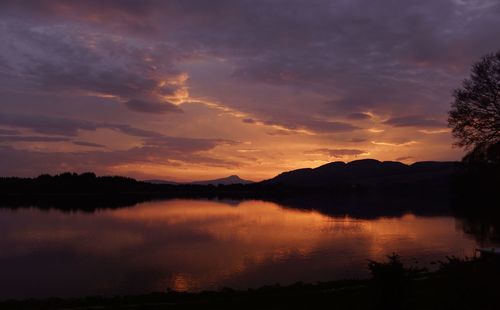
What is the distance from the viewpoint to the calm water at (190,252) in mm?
32719

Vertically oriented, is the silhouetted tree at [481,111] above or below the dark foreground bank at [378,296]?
above

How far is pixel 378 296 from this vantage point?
414 inches

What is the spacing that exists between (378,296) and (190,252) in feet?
122

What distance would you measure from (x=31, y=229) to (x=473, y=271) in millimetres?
65769

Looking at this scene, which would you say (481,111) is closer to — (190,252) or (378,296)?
(378,296)

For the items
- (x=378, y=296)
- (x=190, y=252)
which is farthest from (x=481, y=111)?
(x=190, y=252)

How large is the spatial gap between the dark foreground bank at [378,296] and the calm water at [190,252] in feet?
19.8

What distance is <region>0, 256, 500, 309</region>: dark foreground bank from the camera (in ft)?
34.1

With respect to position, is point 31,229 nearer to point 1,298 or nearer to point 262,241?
point 262,241

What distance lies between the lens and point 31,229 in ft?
212

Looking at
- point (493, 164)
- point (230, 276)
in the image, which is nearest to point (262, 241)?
point (230, 276)

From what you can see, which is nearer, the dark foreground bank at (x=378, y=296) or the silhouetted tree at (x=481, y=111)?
the dark foreground bank at (x=378, y=296)

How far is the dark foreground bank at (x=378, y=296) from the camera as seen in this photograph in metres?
10.4

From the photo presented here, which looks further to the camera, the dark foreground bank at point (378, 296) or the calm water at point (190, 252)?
the calm water at point (190, 252)
